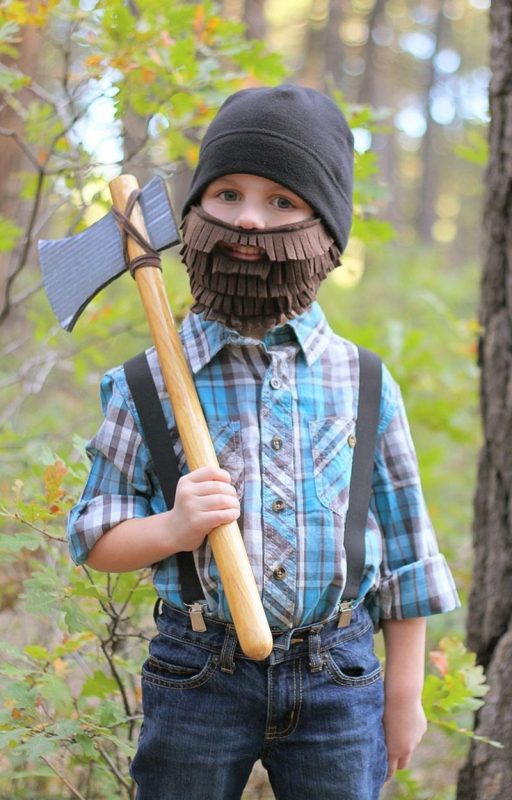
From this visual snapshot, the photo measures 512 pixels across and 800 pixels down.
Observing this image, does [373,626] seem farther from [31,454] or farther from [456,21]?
[456,21]

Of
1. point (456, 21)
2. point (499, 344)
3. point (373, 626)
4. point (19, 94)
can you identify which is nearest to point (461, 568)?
point (499, 344)

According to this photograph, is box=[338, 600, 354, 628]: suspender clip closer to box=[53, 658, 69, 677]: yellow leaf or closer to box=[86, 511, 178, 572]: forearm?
box=[86, 511, 178, 572]: forearm

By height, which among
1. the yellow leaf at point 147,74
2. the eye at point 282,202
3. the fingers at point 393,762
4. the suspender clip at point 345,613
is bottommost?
the fingers at point 393,762

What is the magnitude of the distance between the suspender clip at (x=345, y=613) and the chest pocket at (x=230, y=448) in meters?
0.33

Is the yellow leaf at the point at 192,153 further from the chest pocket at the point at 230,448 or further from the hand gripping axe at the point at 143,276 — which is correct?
the chest pocket at the point at 230,448

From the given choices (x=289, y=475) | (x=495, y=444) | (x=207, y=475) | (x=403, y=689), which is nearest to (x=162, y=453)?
(x=207, y=475)

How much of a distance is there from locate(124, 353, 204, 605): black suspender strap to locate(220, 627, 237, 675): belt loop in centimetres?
10

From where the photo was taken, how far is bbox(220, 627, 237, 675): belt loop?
1.73m

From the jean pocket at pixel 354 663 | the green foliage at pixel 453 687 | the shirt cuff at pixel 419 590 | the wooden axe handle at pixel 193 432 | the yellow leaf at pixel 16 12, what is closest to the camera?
the wooden axe handle at pixel 193 432

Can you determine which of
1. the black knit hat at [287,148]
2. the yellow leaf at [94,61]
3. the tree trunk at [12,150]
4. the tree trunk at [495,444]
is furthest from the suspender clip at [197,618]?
the tree trunk at [12,150]

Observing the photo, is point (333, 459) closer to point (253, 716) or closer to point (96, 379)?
point (253, 716)

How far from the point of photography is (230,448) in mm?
1794

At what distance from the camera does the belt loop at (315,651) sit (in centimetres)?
177

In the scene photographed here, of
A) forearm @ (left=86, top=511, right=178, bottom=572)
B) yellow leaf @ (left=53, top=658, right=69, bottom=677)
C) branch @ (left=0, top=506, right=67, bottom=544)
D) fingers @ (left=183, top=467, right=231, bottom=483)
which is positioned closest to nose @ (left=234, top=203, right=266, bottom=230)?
fingers @ (left=183, top=467, right=231, bottom=483)
